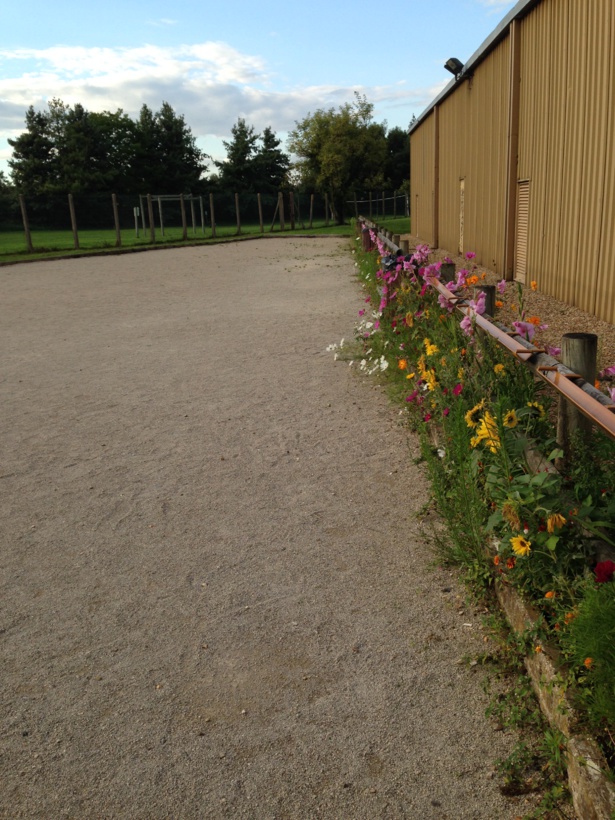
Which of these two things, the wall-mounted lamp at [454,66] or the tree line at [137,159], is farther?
the tree line at [137,159]

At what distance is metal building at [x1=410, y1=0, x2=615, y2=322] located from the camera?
331 inches

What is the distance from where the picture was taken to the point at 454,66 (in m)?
16.5

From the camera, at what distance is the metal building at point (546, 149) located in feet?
27.6

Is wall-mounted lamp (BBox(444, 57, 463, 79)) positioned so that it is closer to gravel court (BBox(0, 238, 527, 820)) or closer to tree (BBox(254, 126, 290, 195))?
gravel court (BBox(0, 238, 527, 820))

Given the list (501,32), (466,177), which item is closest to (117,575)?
(501,32)

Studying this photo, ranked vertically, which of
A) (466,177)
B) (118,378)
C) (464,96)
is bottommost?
(118,378)

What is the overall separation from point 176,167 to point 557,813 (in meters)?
67.1

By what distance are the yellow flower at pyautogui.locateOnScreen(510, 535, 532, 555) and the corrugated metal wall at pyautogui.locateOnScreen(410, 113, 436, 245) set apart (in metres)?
20.3

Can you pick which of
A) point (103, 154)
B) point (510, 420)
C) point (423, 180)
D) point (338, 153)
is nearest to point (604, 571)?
point (510, 420)

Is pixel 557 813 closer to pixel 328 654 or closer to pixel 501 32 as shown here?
pixel 328 654

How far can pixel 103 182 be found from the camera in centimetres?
5944

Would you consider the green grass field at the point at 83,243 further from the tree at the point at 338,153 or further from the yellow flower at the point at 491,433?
the yellow flower at the point at 491,433

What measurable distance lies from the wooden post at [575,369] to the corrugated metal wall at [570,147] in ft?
16.5

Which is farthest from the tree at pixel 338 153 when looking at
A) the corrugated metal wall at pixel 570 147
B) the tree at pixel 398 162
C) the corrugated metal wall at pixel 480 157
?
the corrugated metal wall at pixel 570 147
